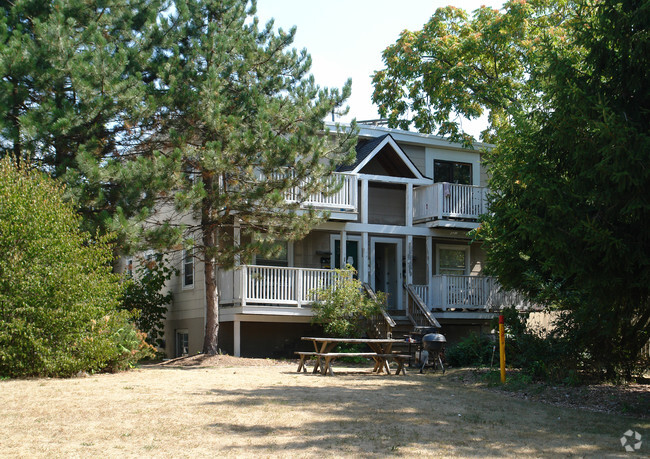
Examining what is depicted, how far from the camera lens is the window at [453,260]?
25.3 m

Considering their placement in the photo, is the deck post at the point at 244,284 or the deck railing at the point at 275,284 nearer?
the deck post at the point at 244,284

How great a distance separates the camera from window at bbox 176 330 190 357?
24.0 meters

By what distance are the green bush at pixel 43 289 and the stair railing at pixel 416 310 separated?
993cm

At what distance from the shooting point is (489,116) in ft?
103

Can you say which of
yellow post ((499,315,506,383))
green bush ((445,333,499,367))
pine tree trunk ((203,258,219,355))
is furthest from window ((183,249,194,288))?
yellow post ((499,315,506,383))

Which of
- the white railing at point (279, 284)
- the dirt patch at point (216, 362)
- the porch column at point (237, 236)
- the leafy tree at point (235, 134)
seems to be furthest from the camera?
the white railing at point (279, 284)

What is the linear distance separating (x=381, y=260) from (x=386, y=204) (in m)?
1.96

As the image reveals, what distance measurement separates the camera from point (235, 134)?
1700 cm

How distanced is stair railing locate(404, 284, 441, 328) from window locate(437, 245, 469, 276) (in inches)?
121

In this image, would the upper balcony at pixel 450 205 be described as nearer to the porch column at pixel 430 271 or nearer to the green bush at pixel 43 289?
the porch column at pixel 430 271

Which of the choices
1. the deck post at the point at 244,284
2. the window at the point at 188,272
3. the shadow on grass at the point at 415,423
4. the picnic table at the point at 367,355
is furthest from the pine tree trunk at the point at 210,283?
the shadow on grass at the point at 415,423

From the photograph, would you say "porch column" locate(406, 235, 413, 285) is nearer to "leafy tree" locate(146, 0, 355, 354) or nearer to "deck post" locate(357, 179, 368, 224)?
"deck post" locate(357, 179, 368, 224)

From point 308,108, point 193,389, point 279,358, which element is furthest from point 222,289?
point 193,389

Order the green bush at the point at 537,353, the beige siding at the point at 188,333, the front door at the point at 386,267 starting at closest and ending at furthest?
the green bush at the point at 537,353
the beige siding at the point at 188,333
the front door at the point at 386,267
